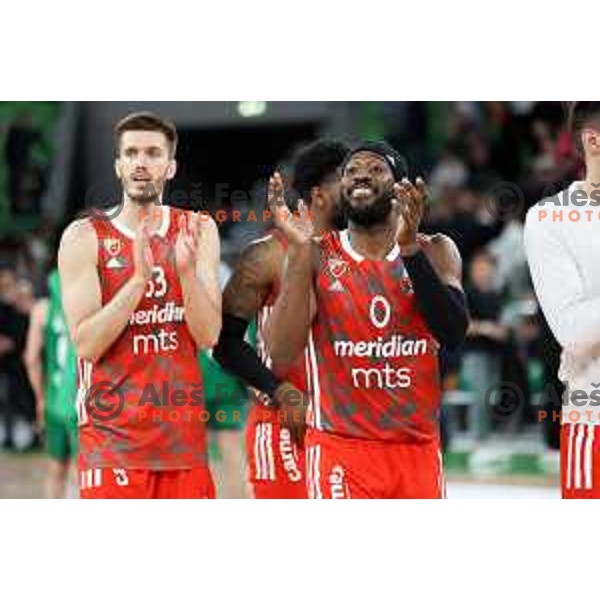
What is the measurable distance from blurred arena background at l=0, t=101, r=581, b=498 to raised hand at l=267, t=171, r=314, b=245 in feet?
1.28

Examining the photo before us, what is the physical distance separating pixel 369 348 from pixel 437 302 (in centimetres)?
Answer: 47

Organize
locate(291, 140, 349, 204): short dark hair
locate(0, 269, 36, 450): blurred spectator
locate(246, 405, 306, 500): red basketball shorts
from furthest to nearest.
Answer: locate(0, 269, 36, 450): blurred spectator < locate(246, 405, 306, 500): red basketball shorts < locate(291, 140, 349, 204): short dark hair

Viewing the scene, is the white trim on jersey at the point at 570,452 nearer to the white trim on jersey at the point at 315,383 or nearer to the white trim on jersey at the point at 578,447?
the white trim on jersey at the point at 578,447

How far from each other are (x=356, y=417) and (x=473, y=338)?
6.55 feet

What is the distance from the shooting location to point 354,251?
831cm

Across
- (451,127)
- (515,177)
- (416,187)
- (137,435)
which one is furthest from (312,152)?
(451,127)

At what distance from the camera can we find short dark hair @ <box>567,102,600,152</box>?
8.44m

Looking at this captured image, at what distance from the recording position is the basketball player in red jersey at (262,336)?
8602 millimetres

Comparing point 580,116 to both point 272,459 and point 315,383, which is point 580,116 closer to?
point 315,383

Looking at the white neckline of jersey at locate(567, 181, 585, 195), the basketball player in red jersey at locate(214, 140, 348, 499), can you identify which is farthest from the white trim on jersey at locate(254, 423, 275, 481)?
the white neckline of jersey at locate(567, 181, 585, 195)

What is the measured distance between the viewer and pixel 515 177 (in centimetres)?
1134

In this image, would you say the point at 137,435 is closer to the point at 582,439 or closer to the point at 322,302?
the point at 322,302

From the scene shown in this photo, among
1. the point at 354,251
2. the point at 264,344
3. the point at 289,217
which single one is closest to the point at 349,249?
the point at 354,251

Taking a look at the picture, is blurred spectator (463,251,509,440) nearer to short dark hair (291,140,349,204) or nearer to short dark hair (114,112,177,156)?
short dark hair (291,140,349,204)
